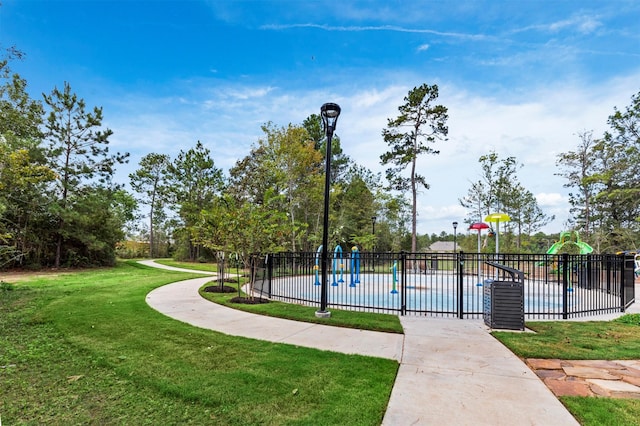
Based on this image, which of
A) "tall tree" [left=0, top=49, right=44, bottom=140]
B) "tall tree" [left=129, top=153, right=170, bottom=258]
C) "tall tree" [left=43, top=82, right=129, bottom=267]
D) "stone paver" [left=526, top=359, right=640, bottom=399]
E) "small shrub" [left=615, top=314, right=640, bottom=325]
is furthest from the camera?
"tall tree" [left=129, top=153, right=170, bottom=258]

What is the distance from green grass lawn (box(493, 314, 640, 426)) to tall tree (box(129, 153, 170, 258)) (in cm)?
3400

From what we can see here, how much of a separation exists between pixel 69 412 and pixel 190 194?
29977 millimetres

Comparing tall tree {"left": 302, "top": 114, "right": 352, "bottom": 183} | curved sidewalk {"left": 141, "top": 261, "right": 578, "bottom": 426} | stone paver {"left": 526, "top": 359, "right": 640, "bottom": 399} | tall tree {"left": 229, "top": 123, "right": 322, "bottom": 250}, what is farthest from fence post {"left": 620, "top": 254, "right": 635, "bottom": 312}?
tall tree {"left": 302, "top": 114, "right": 352, "bottom": 183}

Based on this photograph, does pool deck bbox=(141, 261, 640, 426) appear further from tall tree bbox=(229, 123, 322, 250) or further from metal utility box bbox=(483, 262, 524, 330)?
tall tree bbox=(229, 123, 322, 250)

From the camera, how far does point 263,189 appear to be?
25375mm

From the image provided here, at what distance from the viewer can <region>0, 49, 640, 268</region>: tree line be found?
11.5 metres

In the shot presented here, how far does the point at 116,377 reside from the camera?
3.45 m

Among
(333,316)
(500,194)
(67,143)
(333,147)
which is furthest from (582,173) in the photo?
(67,143)

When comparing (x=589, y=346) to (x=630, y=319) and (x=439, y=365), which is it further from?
(x=630, y=319)

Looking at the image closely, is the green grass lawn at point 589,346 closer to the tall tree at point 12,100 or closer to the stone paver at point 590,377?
the stone paver at point 590,377

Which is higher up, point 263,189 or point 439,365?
point 263,189

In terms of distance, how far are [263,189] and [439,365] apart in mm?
22585

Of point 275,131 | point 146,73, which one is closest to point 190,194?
point 275,131

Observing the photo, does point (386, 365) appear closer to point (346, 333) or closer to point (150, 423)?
point (346, 333)
